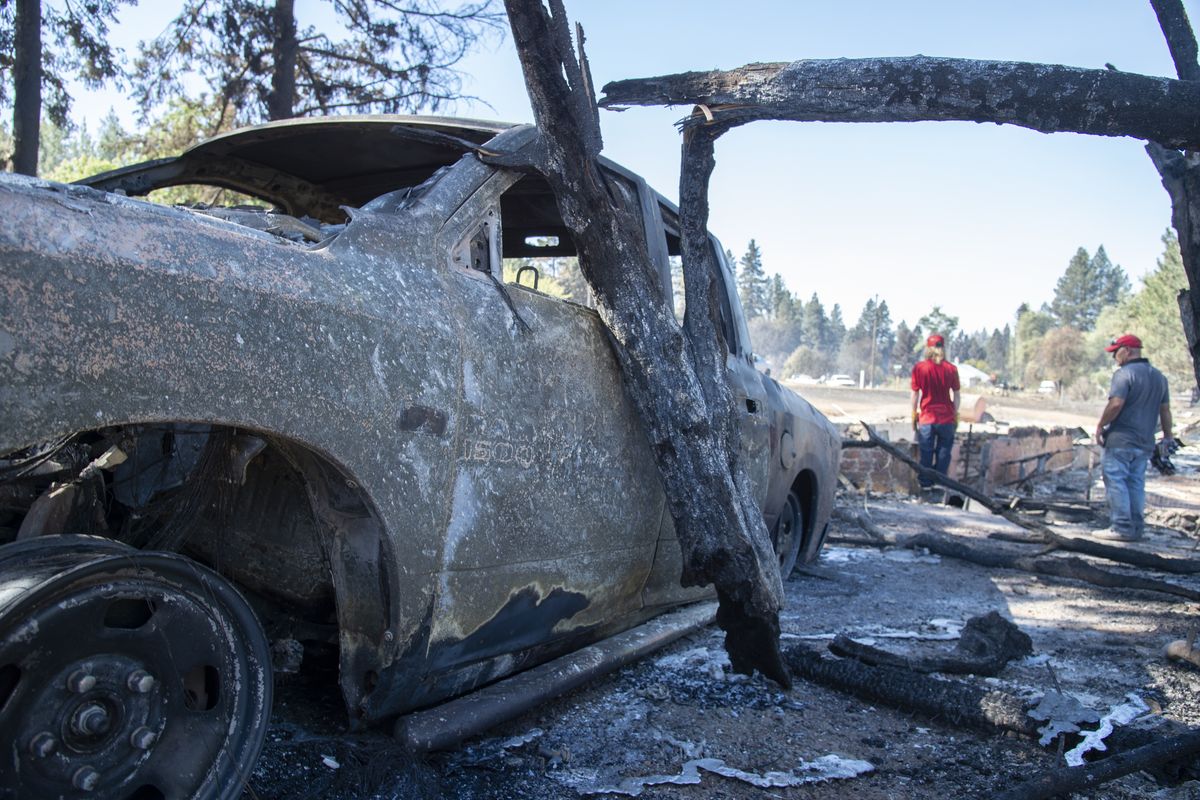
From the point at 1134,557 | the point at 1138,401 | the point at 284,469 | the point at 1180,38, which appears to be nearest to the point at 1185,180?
the point at 1180,38

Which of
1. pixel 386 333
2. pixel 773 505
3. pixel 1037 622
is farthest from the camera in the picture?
pixel 1037 622

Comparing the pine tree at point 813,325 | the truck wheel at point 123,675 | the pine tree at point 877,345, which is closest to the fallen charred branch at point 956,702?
the truck wheel at point 123,675

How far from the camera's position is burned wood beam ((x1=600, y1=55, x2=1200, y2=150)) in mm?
2760

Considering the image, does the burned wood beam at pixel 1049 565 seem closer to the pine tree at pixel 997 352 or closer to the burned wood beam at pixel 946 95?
the burned wood beam at pixel 946 95

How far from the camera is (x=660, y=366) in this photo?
301cm

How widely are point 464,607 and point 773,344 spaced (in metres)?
114

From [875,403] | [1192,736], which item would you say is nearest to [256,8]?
[1192,736]

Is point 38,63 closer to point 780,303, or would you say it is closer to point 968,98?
point 968,98

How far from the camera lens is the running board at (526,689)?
7.88 ft

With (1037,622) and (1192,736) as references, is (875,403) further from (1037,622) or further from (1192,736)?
(1192,736)

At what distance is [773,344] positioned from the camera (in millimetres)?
113500

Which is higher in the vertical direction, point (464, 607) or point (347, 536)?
point (347, 536)

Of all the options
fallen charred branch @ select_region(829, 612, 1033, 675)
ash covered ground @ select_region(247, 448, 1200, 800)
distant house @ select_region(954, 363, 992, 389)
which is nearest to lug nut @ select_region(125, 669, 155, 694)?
ash covered ground @ select_region(247, 448, 1200, 800)

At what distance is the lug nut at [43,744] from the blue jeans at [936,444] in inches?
363
